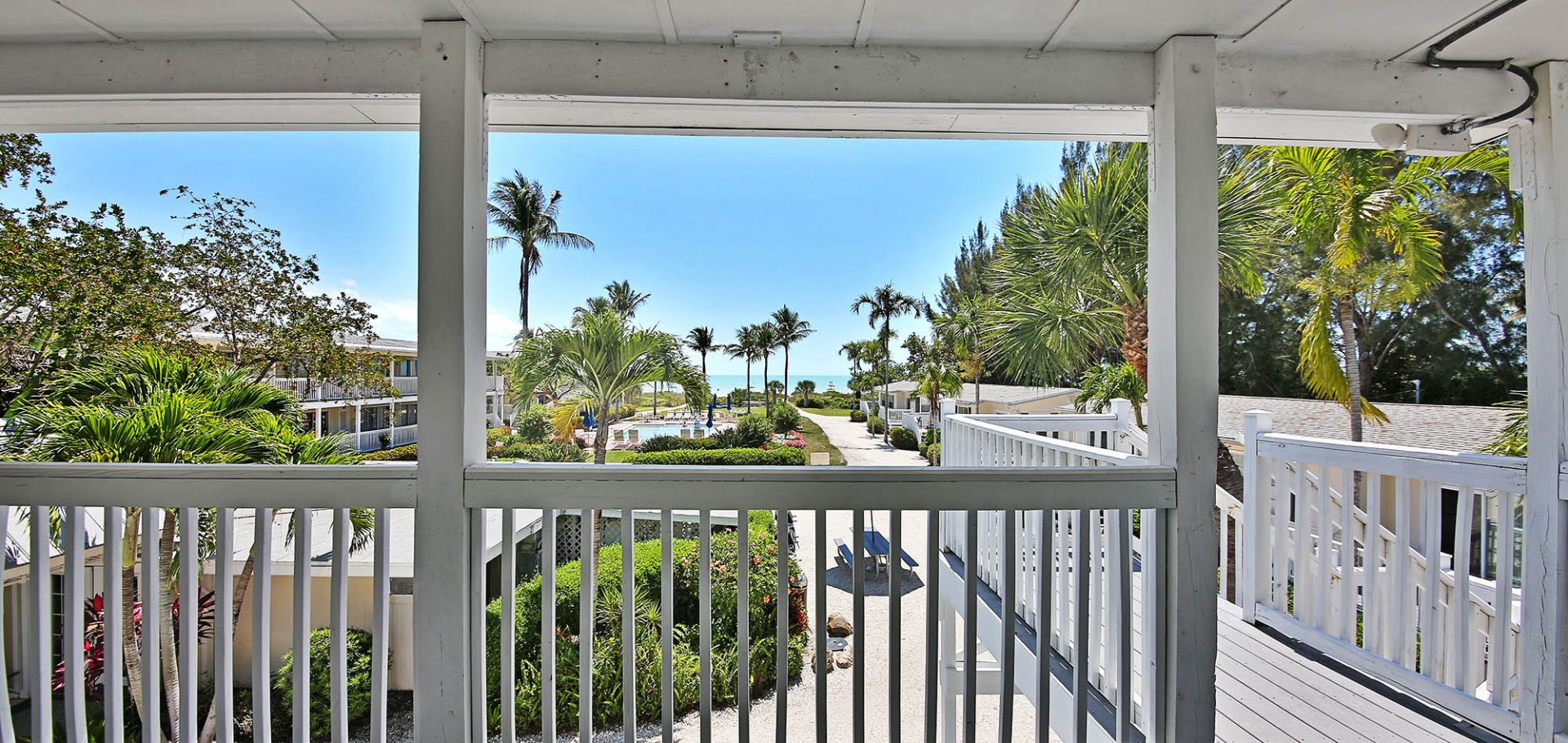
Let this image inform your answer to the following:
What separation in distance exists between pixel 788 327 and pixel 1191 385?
142 inches

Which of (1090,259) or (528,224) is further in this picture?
(528,224)

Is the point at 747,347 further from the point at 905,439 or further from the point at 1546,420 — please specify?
the point at 1546,420

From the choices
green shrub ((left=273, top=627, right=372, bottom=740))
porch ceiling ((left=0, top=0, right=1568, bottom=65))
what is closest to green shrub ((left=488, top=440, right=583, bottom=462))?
green shrub ((left=273, top=627, right=372, bottom=740))

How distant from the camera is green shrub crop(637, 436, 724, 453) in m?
4.84

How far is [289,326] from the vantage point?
3.23m

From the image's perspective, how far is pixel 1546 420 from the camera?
4.61 feet

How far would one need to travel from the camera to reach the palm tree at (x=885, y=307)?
5141mm

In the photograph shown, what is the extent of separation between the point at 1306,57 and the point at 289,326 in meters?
4.68

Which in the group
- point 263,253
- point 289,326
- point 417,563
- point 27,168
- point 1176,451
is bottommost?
point 417,563

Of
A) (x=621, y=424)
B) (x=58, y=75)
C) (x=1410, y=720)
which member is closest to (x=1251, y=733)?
(x=1410, y=720)

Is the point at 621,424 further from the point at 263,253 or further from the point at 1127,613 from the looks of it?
the point at 1127,613

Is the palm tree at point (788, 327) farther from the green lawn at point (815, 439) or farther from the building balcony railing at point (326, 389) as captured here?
the building balcony railing at point (326, 389)

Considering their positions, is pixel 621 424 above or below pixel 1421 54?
below

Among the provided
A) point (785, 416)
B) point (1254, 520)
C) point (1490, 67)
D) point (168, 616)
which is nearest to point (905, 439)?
point (785, 416)
